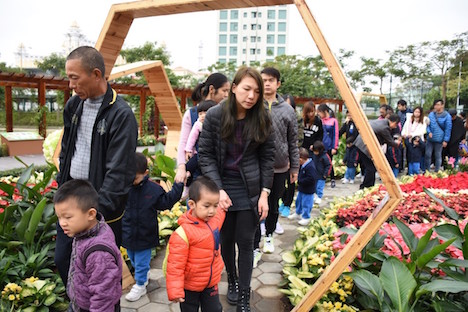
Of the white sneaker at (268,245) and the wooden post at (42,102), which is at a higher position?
the wooden post at (42,102)

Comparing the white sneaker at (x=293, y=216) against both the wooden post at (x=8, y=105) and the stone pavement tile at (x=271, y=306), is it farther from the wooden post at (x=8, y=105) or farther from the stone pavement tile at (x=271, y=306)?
the wooden post at (x=8, y=105)

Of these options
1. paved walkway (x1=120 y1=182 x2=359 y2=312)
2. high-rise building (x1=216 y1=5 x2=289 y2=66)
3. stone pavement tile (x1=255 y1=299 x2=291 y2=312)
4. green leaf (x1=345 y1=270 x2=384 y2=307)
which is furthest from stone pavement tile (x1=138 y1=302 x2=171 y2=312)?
high-rise building (x1=216 y1=5 x2=289 y2=66)

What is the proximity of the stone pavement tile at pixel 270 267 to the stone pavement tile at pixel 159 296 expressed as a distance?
1006 mm

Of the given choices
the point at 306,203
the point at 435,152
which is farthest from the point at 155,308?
the point at 435,152

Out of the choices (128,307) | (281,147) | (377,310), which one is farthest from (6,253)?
(377,310)

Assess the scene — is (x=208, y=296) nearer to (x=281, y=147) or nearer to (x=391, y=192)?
(x=391, y=192)

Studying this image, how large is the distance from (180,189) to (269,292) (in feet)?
3.89

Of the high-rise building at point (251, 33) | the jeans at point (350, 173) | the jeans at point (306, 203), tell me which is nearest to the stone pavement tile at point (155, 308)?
the jeans at point (306, 203)

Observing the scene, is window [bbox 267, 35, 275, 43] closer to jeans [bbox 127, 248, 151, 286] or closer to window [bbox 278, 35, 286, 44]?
window [bbox 278, 35, 286, 44]

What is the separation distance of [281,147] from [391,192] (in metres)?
1.34

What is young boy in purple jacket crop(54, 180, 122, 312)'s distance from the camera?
5.68 feet

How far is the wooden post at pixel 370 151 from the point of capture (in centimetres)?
213

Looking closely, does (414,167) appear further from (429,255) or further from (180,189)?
(180,189)

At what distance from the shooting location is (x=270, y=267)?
3.56m
